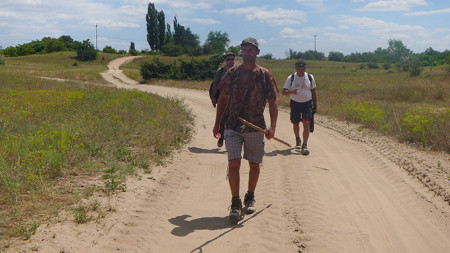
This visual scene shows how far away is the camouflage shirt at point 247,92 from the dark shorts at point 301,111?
3951 millimetres

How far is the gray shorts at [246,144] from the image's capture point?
4758mm

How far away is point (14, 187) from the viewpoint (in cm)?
483

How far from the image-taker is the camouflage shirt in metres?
4.68

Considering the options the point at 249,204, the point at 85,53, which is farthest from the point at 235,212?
the point at 85,53

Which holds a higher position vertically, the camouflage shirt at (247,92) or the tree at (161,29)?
the tree at (161,29)

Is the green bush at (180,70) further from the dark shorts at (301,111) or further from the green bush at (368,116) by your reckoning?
the dark shorts at (301,111)

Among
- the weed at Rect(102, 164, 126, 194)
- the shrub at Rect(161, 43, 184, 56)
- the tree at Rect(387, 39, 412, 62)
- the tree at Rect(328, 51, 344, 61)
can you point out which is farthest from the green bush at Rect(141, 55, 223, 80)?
the tree at Rect(387, 39, 412, 62)

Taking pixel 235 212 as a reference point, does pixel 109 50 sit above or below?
above

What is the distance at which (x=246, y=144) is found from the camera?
4828mm

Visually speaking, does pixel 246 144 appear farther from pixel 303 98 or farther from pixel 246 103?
pixel 303 98

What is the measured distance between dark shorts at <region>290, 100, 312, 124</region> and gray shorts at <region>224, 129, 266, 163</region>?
12.9ft

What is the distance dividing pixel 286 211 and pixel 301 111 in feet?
12.9

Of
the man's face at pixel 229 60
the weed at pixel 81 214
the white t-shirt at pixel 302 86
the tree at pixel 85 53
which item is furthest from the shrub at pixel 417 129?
the tree at pixel 85 53

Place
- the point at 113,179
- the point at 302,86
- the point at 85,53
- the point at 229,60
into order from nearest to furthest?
the point at 113,179
the point at 229,60
the point at 302,86
the point at 85,53
